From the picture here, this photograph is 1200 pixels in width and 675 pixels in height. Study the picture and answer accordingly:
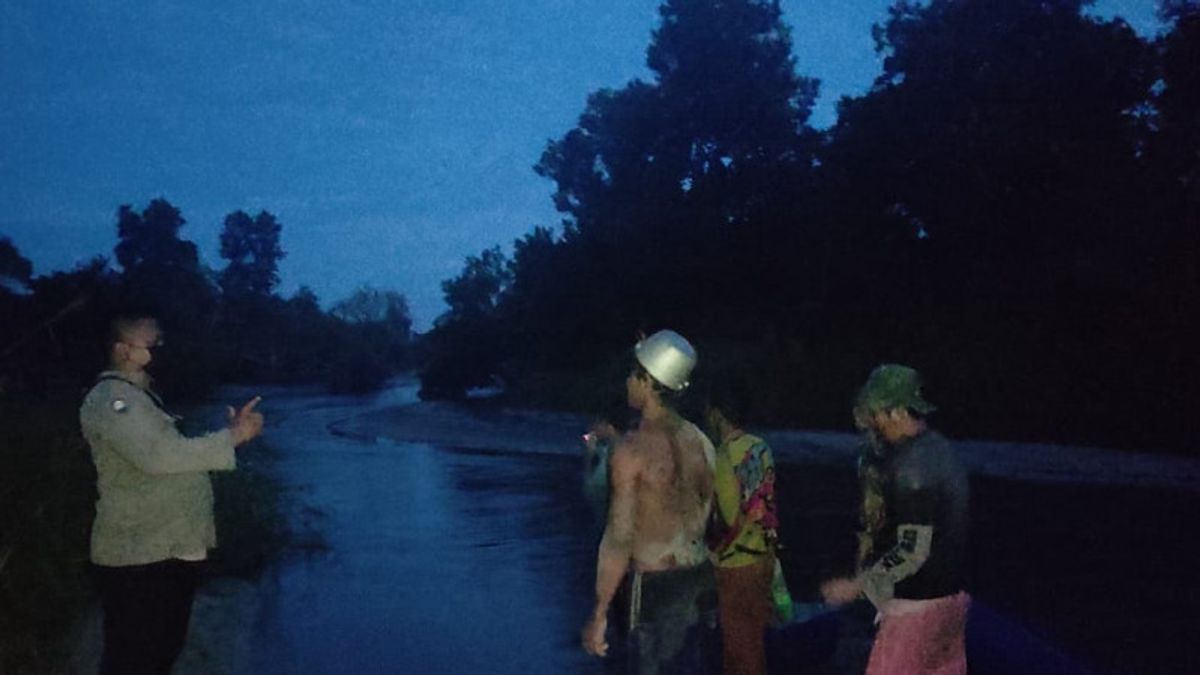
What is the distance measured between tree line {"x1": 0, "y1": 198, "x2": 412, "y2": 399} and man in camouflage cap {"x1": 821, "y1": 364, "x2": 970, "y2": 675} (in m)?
2.63

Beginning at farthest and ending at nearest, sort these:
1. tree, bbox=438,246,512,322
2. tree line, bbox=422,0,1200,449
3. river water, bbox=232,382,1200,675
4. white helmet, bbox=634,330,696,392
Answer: tree, bbox=438,246,512,322 < tree line, bbox=422,0,1200,449 < river water, bbox=232,382,1200,675 < white helmet, bbox=634,330,696,392

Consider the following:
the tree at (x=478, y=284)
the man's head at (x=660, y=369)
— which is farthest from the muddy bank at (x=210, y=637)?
the tree at (x=478, y=284)

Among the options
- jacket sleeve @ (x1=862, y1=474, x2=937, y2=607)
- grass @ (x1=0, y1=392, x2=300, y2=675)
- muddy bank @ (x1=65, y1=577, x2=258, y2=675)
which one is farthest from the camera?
grass @ (x1=0, y1=392, x2=300, y2=675)

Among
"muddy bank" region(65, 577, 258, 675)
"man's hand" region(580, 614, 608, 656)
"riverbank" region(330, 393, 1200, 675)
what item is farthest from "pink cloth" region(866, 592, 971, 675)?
"muddy bank" region(65, 577, 258, 675)

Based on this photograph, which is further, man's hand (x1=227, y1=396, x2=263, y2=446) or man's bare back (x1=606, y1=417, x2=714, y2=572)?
man's hand (x1=227, y1=396, x2=263, y2=446)

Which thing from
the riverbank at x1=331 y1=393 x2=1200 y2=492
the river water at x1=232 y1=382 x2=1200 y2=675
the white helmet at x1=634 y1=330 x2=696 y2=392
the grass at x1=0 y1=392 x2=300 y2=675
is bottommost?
the riverbank at x1=331 y1=393 x2=1200 y2=492

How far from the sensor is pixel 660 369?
13.4ft

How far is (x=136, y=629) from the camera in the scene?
4.04 m

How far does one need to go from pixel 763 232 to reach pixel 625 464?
33.1m

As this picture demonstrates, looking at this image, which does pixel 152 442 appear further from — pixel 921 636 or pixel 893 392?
pixel 921 636

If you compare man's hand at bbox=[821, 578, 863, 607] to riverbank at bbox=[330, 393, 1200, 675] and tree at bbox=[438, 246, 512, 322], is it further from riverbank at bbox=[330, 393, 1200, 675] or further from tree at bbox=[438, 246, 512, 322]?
tree at bbox=[438, 246, 512, 322]

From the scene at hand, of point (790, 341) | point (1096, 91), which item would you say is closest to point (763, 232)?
point (790, 341)

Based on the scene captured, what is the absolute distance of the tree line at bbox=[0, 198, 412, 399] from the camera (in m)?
5.42

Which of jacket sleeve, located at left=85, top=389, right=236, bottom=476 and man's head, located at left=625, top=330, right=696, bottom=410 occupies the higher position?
man's head, located at left=625, top=330, right=696, bottom=410
